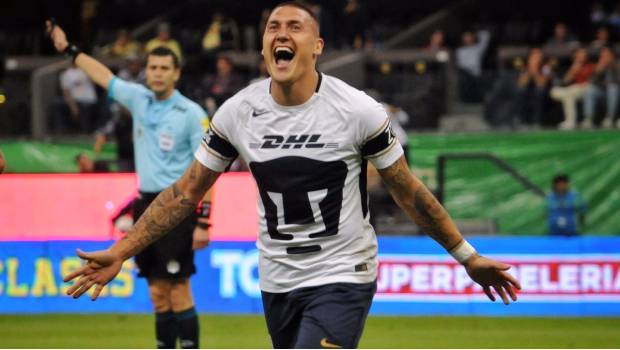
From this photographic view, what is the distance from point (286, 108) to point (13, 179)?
1213 cm

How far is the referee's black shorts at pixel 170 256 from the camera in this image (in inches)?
395

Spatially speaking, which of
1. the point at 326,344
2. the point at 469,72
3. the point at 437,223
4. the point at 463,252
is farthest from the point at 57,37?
the point at 469,72

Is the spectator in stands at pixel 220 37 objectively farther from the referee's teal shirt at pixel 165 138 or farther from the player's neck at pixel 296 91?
the player's neck at pixel 296 91

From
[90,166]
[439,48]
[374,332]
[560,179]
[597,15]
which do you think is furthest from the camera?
[597,15]

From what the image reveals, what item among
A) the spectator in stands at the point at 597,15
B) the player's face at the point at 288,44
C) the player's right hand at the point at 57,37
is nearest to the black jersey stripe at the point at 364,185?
the player's face at the point at 288,44

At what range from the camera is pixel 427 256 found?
15.3 metres

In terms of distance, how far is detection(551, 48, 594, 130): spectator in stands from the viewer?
2166 centimetres

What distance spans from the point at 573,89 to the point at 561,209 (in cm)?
366

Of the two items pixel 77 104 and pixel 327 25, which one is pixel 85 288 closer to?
pixel 77 104

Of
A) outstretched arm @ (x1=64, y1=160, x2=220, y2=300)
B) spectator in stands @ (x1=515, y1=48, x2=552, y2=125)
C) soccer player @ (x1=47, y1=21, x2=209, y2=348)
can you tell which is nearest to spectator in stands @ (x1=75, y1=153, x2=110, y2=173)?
spectator in stands @ (x1=515, y1=48, x2=552, y2=125)

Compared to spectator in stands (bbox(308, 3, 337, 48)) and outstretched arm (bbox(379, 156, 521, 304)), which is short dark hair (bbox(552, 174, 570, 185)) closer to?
spectator in stands (bbox(308, 3, 337, 48))

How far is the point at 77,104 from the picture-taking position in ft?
73.6

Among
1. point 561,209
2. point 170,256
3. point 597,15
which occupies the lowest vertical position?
point 561,209

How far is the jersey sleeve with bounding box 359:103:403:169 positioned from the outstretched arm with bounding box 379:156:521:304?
51 millimetres
